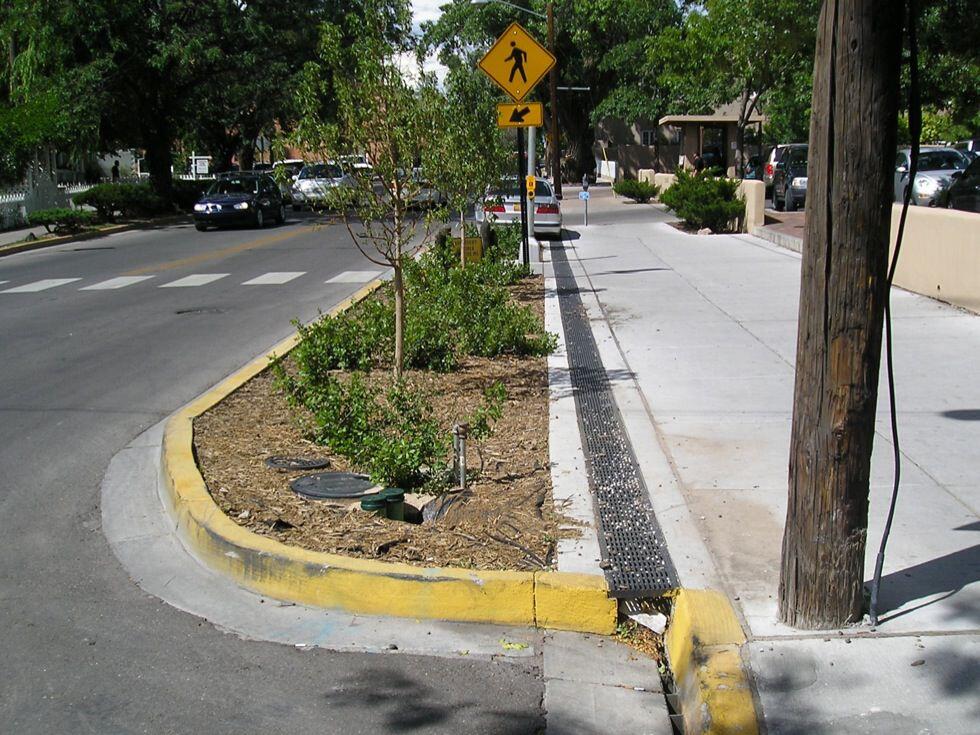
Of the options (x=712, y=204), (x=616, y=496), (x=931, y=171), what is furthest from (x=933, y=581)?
(x=931, y=171)

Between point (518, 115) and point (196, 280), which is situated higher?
point (518, 115)

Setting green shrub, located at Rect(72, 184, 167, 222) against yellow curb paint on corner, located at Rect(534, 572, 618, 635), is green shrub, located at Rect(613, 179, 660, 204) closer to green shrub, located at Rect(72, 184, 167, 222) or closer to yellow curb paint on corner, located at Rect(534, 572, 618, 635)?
green shrub, located at Rect(72, 184, 167, 222)

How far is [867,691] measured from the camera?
3748 mm

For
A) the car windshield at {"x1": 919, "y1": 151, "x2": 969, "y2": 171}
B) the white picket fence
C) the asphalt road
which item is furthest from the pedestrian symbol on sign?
the white picket fence

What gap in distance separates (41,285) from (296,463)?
43.2ft

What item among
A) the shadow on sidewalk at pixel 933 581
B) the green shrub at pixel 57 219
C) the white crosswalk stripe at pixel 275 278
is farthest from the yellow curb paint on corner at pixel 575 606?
the green shrub at pixel 57 219

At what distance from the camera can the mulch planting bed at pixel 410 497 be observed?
5.15m

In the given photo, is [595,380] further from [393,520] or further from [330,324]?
[393,520]

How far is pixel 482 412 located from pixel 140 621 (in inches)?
95.2

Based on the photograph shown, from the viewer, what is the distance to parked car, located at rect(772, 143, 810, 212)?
27.9 m

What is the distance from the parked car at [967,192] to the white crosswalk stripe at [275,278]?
11634 mm

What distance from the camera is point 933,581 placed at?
4617mm

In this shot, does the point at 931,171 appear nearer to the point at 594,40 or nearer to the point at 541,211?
the point at 541,211

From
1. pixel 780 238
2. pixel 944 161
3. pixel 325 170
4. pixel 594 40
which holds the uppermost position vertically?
pixel 594 40
